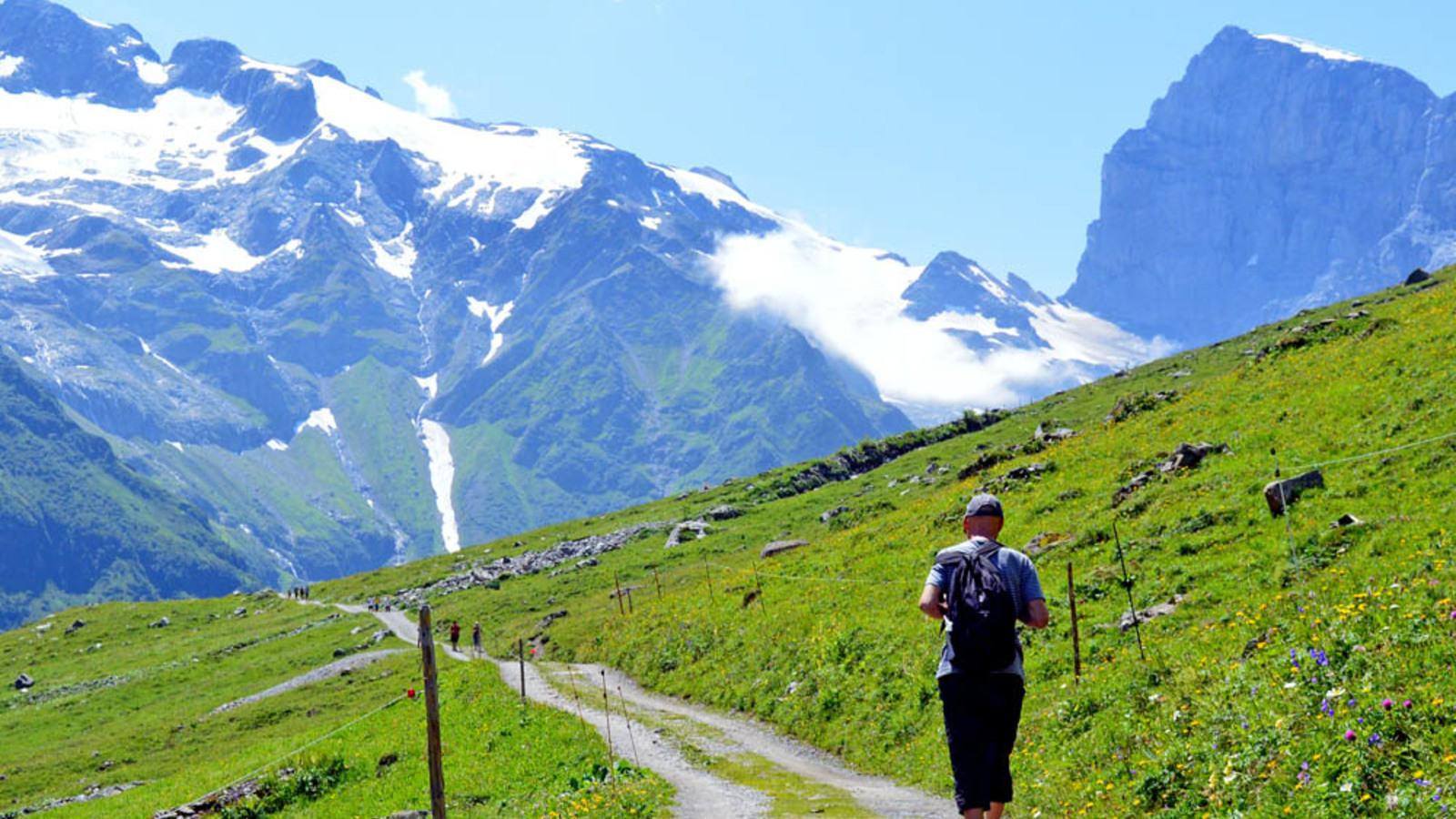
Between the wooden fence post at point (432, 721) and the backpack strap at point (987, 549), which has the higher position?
the backpack strap at point (987, 549)

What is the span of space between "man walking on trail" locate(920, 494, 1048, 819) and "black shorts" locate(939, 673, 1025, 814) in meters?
0.01

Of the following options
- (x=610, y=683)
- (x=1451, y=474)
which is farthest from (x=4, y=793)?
(x=1451, y=474)

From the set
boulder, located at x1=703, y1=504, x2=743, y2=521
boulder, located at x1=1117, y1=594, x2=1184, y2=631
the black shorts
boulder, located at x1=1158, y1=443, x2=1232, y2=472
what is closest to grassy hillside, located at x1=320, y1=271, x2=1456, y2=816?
boulder, located at x1=1117, y1=594, x2=1184, y2=631

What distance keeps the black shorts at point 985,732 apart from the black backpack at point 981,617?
21cm

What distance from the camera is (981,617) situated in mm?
11742

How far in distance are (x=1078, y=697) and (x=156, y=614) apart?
14617cm

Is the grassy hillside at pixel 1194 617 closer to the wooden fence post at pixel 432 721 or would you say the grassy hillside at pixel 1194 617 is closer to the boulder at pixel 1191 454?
the boulder at pixel 1191 454

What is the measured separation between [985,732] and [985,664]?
2.79ft

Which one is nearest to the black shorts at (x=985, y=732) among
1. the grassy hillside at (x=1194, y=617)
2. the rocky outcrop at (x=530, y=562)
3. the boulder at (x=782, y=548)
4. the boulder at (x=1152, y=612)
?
the grassy hillside at (x=1194, y=617)

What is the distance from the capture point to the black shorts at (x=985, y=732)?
1195cm

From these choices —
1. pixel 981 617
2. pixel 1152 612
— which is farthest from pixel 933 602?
pixel 1152 612

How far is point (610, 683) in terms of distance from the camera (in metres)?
48.8

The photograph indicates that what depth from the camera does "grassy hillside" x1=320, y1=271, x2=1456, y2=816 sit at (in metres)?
14.1

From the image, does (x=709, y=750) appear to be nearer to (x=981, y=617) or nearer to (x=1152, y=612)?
(x=1152, y=612)
